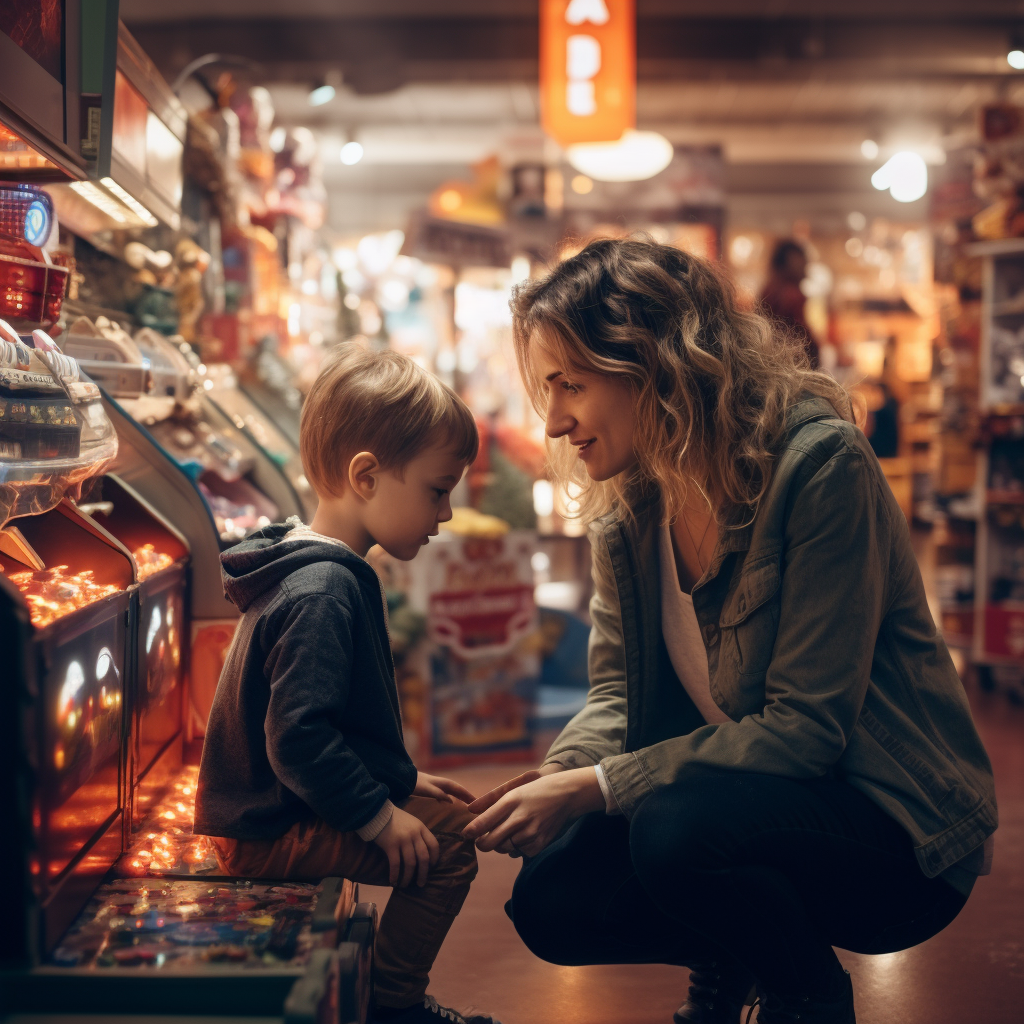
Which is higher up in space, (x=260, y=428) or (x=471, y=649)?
(x=260, y=428)

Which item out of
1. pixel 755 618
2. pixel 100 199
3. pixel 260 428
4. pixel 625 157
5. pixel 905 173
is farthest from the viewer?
pixel 905 173

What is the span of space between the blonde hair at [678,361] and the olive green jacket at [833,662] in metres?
0.06

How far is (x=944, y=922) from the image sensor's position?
150cm

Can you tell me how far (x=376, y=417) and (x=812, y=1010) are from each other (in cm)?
106

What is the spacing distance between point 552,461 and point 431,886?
0.82 metres

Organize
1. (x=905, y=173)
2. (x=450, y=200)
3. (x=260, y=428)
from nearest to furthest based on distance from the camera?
(x=260, y=428) → (x=450, y=200) → (x=905, y=173)

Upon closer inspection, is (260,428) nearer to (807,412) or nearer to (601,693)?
(601,693)

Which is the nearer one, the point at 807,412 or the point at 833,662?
the point at 833,662

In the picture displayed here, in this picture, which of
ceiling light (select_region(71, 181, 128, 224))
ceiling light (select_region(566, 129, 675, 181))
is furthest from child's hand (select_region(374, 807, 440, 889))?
ceiling light (select_region(566, 129, 675, 181))

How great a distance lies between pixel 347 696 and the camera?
140 cm

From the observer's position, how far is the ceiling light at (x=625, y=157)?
581 centimetres

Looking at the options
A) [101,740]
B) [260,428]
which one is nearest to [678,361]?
[101,740]

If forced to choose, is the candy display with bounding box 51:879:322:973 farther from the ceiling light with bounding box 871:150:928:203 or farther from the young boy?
the ceiling light with bounding box 871:150:928:203

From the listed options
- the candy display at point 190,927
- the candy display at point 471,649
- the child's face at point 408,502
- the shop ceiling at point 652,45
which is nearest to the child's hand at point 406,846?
the candy display at point 190,927
